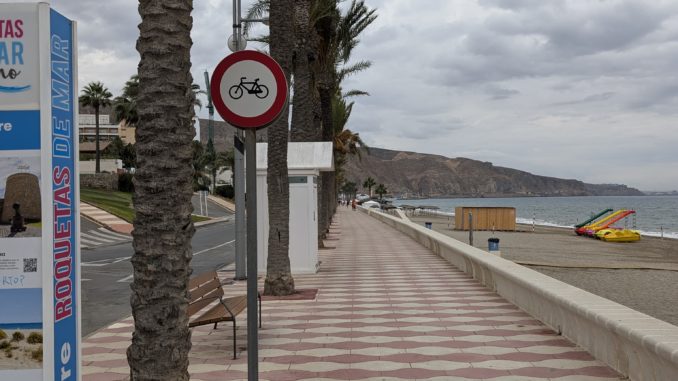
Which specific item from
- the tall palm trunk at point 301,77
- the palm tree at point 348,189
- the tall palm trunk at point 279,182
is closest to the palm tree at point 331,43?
the tall palm trunk at point 301,77

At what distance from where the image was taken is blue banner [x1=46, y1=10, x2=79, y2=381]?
3.76 m

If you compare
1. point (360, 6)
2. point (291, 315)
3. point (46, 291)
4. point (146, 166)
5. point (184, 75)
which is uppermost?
point (360, 6)

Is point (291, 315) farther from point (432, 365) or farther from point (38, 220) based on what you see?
point (38, 220)

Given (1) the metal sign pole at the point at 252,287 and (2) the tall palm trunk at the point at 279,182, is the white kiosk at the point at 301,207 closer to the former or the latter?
(2) the tall palm trunk at the point at 279,182

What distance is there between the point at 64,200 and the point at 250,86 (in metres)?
1.37

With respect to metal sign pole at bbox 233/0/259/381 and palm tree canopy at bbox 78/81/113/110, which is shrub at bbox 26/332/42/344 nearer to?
metal sign pole at bbox 233/0/259/381

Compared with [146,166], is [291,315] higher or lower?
lower

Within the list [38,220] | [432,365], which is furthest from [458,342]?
[38,220]

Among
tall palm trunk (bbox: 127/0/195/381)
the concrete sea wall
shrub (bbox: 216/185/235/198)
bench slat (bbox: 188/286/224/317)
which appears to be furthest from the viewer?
shrub (bbox: 216/185/235/198)

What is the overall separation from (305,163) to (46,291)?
11.5m

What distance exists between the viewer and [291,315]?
971 cm

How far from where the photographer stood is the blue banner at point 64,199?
12.3 ft

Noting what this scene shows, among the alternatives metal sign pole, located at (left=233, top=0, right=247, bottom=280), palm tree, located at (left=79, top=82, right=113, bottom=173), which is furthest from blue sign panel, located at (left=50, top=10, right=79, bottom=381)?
palm tree, located at (left=79, top=82, right=113, bottom=173)

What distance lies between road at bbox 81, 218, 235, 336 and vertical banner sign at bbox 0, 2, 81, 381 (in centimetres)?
559
